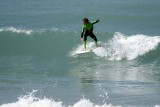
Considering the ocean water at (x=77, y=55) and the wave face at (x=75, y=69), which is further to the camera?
the ocean water at (x=77, y=55)

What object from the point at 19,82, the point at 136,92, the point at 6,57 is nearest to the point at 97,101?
the point at 136,92

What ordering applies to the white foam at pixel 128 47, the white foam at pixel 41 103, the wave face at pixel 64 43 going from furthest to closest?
the wave face at pixel 64 43
the white foam at pixel 128 47
the white foam at pixel 41 103

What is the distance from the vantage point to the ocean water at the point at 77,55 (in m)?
13.9

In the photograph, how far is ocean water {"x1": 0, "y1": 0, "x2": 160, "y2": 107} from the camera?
13.9 metres

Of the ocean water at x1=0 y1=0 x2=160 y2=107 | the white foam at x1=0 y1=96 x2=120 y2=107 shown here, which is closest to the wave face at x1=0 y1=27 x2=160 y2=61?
the ocean water at x1=0 y1=0 x2=160 y2=107

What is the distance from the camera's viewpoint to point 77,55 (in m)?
19.8

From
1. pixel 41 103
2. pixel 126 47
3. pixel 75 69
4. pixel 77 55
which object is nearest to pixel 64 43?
pixel 77 55

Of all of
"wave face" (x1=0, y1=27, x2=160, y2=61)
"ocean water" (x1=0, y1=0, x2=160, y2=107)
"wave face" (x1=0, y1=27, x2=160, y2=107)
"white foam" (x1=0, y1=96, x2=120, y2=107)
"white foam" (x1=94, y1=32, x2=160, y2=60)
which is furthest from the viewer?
"wave face" (x1=0, y1=27, x2=160, y2=61)

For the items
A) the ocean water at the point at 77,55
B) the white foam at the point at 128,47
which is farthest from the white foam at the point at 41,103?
the white foam at the point at 128,47

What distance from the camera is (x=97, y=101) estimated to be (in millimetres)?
13242

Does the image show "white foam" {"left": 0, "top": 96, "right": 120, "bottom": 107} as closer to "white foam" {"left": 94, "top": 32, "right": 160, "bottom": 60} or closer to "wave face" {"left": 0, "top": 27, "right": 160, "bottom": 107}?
"wave face" {"left": 0, "top": 27, "right": 160, "bottom": 107}

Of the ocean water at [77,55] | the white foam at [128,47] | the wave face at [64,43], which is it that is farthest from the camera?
the wave face at [64,43]

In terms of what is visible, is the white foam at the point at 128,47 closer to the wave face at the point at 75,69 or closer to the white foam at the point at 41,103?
the wave face at the point at 75,69

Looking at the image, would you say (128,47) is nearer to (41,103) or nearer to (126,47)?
(126,47)
